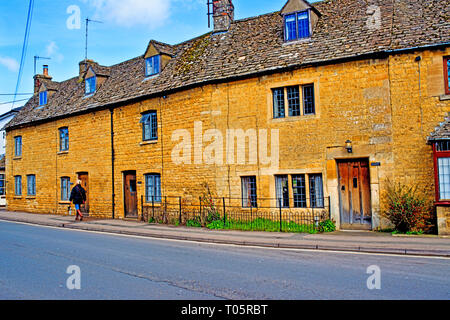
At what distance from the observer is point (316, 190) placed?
1473cm

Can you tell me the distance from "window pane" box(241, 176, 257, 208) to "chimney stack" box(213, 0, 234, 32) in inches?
316

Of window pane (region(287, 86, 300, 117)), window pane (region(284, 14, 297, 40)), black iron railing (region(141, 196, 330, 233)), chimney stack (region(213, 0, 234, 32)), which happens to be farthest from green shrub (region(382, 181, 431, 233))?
chimney stack (region(213, 0, 234, 32))

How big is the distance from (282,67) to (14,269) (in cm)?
1106

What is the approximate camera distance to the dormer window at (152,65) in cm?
2062

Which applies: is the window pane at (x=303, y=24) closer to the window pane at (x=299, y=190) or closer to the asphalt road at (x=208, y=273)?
the window pane at (x=299, y=190)

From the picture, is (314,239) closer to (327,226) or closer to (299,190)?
(327,226)

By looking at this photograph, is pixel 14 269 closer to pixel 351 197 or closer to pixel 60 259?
pixel 60 259

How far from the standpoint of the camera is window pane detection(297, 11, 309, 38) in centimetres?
1616

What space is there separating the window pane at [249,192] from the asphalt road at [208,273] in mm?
4613

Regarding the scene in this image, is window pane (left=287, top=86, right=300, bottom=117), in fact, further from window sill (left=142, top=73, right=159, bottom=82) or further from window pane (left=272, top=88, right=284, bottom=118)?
window sill (left=142, top=73, right=159, bottom=82)

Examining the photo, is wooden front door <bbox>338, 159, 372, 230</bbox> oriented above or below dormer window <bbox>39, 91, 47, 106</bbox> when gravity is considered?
below

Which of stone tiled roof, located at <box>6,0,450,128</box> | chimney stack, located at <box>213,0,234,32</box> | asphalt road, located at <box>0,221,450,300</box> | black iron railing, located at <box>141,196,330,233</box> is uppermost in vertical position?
chimney stack, located at <box>213,0,234,32</box>

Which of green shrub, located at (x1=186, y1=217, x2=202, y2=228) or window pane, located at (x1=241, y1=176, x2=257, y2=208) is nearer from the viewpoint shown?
window pane, located at (x1=241, y1=176, x2=257, y2=208)
